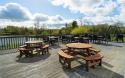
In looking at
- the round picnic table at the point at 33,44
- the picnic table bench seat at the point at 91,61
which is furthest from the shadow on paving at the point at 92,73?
the round picnic table at the point at 33,44

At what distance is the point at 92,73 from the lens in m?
4.51

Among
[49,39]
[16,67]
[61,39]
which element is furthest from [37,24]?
[16,67]

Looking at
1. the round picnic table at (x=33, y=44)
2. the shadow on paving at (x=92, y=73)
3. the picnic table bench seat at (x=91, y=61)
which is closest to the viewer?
the shadow on paving at (x=92, y=73)

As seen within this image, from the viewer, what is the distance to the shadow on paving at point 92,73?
13.9 ft

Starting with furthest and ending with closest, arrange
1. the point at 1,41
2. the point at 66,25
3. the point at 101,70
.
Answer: the point at 66,25, the point at 1,41, the point at 101,70

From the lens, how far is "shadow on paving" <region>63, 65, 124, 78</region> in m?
4.24

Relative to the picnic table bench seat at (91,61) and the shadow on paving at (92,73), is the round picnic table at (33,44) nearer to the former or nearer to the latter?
the shadow on paving at (92,73)

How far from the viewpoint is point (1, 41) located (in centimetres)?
909

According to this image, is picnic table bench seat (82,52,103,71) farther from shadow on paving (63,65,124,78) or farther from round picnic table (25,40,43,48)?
round picnic table (25,40,43,48)

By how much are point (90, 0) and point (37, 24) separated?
17.2m

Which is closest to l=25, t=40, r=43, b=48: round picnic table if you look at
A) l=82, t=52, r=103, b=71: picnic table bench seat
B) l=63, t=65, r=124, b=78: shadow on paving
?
l=63, t=65, r=124, b=78: shadow on paving

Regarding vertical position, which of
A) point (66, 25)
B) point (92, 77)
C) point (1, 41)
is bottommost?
point (92, 77)

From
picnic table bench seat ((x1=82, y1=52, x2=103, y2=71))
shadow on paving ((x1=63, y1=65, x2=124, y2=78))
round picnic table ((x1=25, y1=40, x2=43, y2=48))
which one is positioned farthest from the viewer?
round picnic table ((x1=25, y1=40, x2=43, y2=48))

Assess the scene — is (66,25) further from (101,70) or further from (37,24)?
(101,70)
